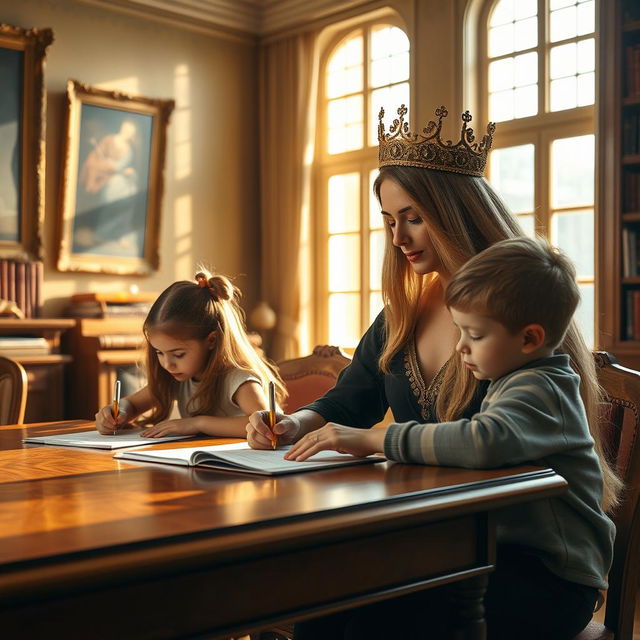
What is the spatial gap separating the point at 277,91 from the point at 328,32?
0.58 m

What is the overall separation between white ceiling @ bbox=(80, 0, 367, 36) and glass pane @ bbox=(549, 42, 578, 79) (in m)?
1.50

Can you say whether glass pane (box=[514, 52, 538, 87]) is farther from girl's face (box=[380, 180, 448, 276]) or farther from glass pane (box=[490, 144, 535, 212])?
girl's face (box=[380, 180, 448, 276])

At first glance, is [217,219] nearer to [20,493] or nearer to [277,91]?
[277,91]

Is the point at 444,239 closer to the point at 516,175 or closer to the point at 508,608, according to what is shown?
the point at 508,608

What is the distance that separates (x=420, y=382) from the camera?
2135 millimetres

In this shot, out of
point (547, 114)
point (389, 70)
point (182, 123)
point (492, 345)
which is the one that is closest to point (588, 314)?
point (547, 114)

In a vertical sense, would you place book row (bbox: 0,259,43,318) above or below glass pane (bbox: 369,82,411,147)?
below

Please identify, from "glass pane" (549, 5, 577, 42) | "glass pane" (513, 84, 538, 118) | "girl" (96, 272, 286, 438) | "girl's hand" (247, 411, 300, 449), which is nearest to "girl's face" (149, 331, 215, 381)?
"girl" (96, 272, 286, 438)

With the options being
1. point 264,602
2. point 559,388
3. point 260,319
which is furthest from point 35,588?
point 260,319

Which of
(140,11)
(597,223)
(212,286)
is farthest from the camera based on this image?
(140,11)

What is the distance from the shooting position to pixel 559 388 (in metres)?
1.57

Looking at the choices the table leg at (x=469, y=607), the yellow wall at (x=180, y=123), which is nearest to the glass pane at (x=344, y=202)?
the yellow wall at (x=180, y=123)

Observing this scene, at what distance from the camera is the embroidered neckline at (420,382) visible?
2094 millimetres

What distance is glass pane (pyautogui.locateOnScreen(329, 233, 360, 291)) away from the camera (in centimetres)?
666
